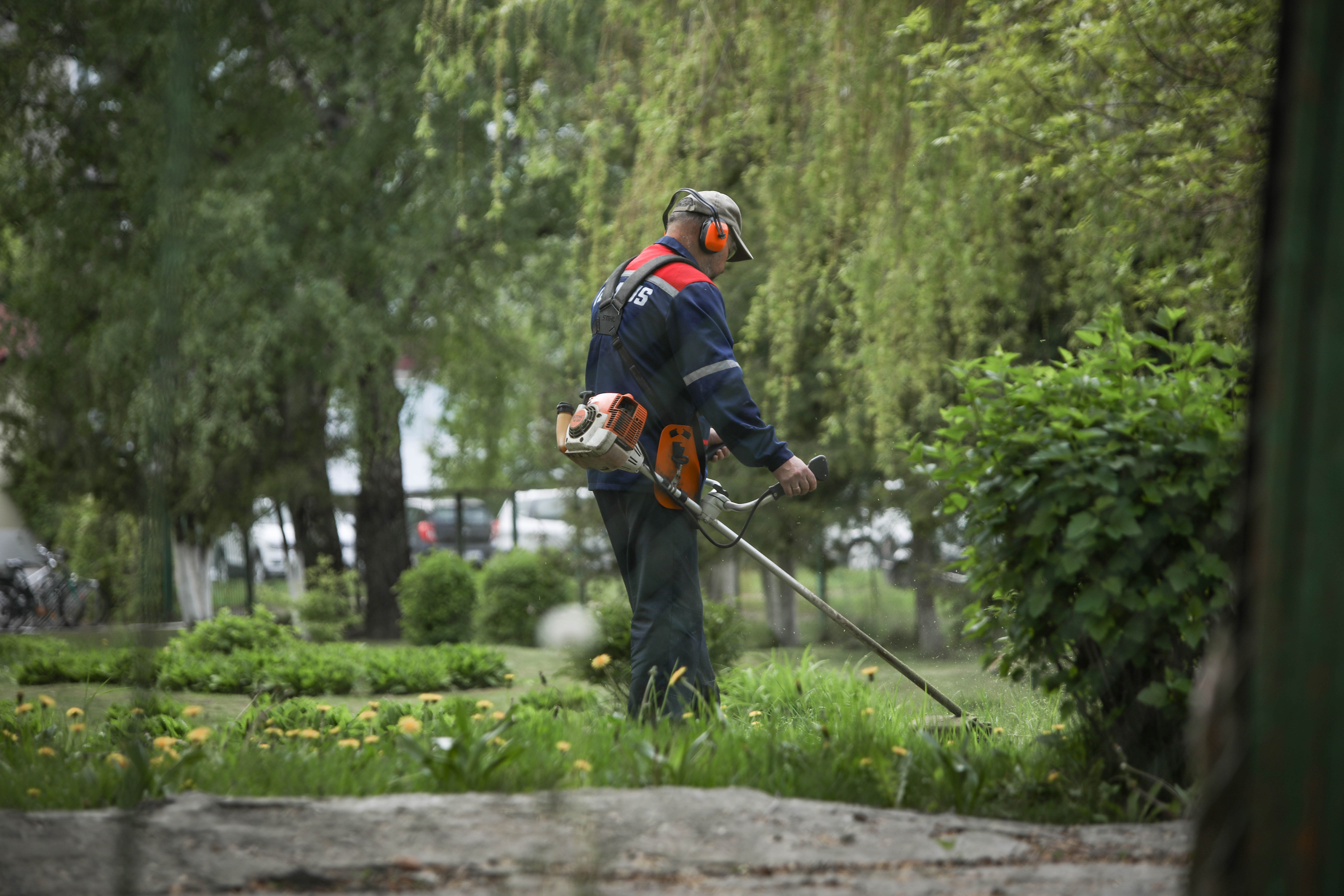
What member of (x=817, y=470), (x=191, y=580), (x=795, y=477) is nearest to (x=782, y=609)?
(x=191, y=580)

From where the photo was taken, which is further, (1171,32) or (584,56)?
(584,56)

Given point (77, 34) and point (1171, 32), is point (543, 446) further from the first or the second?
point (1171, 32)

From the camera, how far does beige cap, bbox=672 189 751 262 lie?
3947 millimetres

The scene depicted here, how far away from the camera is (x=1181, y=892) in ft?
6.31

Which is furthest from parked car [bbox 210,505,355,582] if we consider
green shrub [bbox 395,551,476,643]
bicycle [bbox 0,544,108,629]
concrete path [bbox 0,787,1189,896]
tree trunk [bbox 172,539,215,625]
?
concrete path [bbox 0,787,1189,896]

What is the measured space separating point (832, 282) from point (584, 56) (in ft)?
14.4

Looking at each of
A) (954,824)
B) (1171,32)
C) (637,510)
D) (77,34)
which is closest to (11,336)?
(77,34)

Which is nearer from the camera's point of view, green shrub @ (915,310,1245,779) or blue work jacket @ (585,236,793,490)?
green shrub @ (915,310,1245,779)

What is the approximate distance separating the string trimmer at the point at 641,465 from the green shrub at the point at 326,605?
8857mm

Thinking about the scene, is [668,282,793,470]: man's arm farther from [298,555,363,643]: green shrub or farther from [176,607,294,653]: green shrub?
[298,555,363,643]: green shrub

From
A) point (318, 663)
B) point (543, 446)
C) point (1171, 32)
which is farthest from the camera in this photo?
point (543, 446)

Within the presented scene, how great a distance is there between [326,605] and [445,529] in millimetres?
5626

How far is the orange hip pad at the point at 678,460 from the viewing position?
373cm

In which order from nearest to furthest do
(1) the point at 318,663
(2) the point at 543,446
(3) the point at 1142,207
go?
(3) the point at 1142,207 < (1) the point at 318,663 < (2) the point at 543,446
